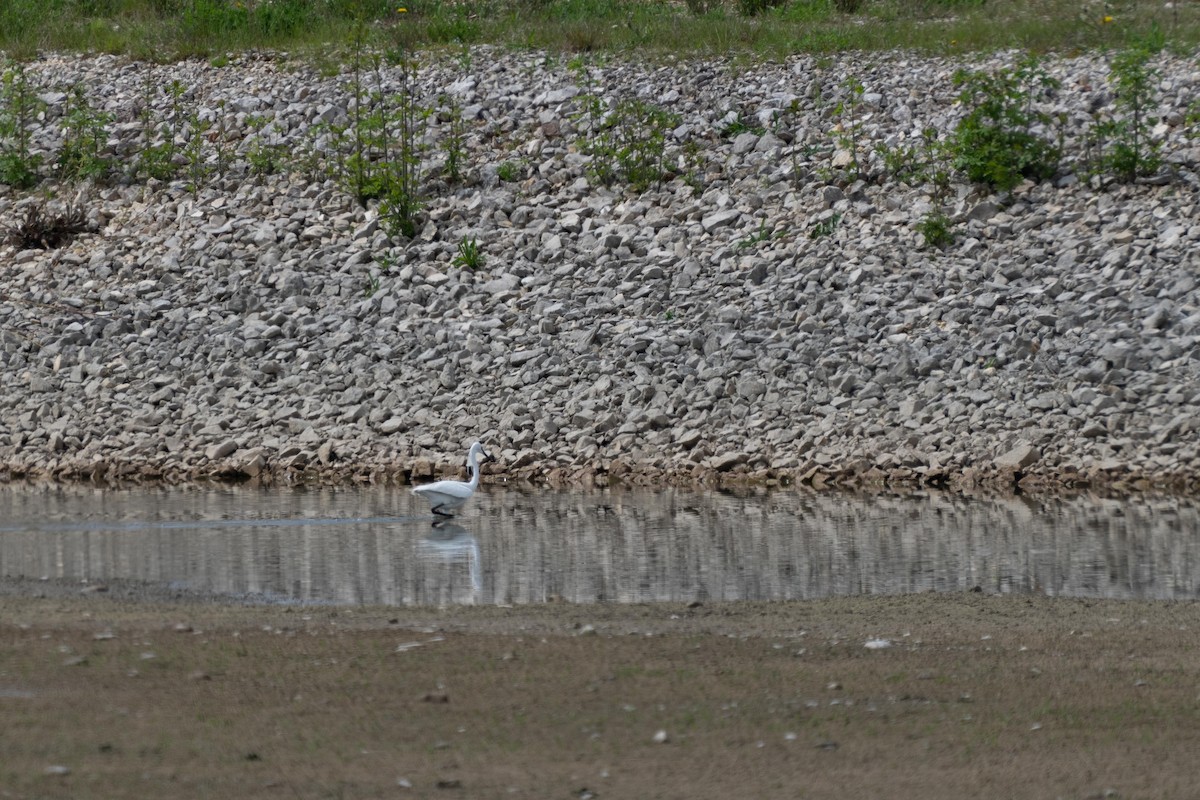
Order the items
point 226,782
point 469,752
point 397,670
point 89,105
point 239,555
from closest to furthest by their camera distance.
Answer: point 226,782 < point 469,752 < point 397,670 < point 239,555 < point 89,105

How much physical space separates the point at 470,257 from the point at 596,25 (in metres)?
7.57

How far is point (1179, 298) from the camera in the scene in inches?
729

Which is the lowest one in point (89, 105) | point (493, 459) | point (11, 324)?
point (493, 459)

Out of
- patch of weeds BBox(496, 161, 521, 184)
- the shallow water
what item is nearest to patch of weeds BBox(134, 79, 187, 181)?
patch of weeds BBox(496, 161, 521, 184)

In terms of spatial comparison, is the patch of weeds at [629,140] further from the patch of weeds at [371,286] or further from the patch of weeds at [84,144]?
the patch of weeds at [84,144]

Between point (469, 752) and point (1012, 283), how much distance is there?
49.6 feet

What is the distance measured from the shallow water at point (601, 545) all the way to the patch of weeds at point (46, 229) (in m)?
8.85

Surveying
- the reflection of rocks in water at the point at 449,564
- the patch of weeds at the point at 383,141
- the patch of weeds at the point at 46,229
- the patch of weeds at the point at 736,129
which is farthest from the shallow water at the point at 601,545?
the patch of weeds at the point at 736,129

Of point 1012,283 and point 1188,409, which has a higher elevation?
point 1012,283

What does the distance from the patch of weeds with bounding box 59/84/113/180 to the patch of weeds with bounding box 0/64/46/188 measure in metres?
0.55

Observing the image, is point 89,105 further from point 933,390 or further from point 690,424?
point 933,390

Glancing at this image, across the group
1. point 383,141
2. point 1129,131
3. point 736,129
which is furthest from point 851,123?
point 383,141

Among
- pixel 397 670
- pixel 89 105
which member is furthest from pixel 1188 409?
pixel 89 105

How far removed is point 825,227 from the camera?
21500 mm
